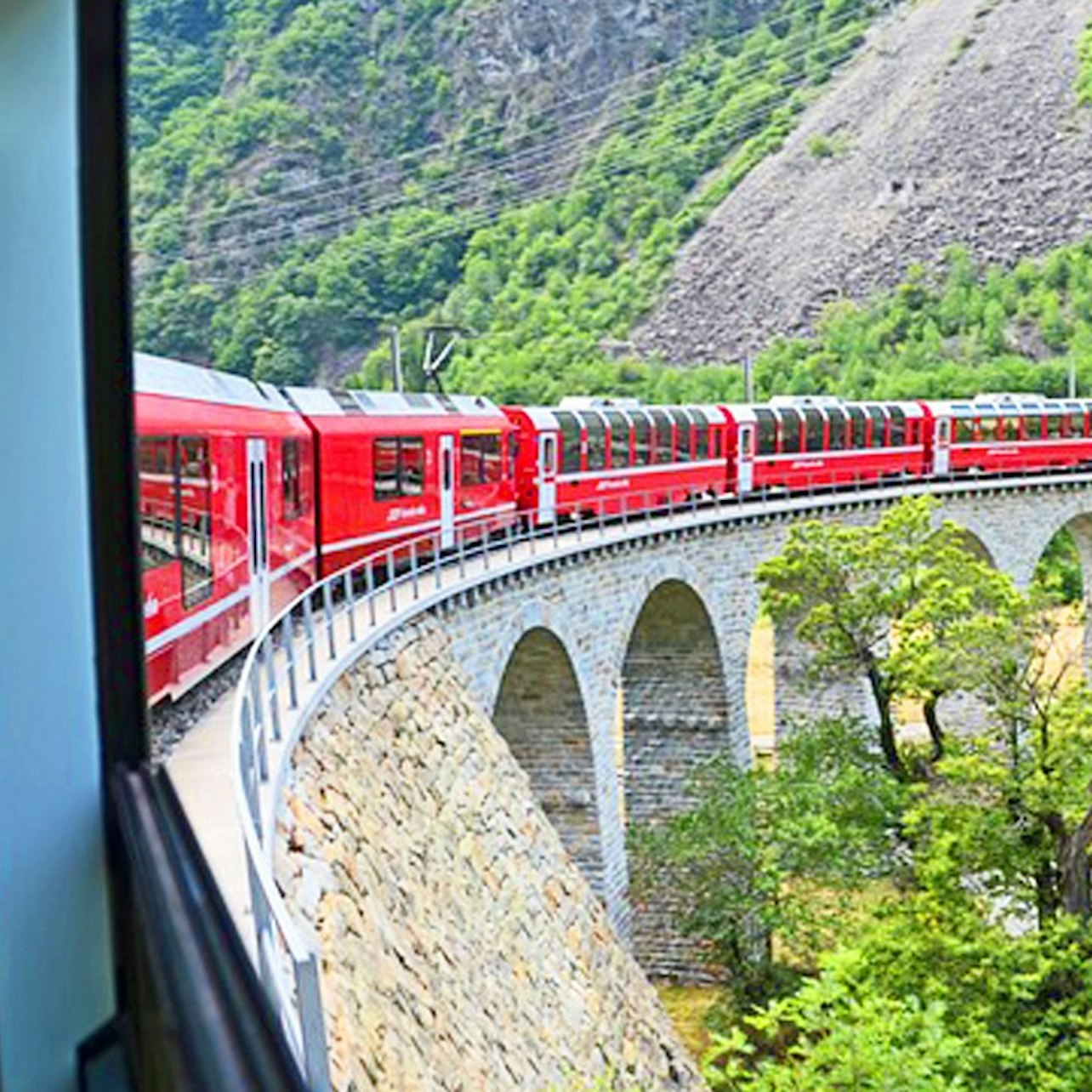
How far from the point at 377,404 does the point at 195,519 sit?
216 inches

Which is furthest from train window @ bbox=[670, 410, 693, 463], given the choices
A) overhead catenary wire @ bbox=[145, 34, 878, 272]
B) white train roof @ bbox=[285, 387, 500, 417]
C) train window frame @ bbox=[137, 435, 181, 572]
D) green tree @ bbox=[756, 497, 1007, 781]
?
train window frame @ bbox=[137, 435, 181, 572]

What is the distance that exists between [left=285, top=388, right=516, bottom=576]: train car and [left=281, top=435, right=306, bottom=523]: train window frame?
Answer: 0.65 metres

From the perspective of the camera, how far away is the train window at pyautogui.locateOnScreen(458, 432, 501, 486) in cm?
1402

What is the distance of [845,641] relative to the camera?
1421 centimetres

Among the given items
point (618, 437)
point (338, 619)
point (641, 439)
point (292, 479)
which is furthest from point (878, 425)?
point (292, 479)

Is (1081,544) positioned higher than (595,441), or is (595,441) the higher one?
(595,441)

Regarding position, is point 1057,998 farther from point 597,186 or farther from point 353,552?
point 597,186

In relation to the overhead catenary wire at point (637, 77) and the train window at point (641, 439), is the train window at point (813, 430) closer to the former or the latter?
the train window at point (641, 439)

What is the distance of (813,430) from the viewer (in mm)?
22266

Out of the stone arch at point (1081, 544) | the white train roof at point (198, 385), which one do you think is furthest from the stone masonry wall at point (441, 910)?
the stone arch at point (1081, 544)

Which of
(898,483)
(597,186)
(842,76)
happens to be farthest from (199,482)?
(842,76)

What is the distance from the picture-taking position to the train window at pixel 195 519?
6473mm

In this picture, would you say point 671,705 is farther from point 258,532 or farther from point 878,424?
point 258,532

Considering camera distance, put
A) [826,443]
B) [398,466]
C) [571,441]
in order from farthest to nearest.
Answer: [826,443] → [571,441] → [398,466]
